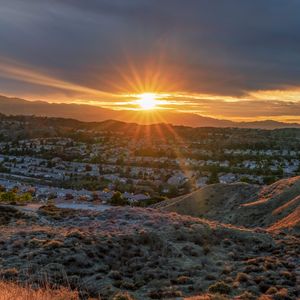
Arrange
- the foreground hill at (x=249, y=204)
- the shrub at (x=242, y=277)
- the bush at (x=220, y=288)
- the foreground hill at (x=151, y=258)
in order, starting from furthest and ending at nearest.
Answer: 1. the foreground hill at (x=249, y=204)
2. the shrub at (x=242, y=277)
3. the foreground hill at (x=151, y=258)
4. the bush at (x=220, y=288)

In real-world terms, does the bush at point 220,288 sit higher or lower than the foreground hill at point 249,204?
higher

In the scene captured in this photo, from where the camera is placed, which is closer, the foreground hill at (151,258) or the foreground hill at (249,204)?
the foreground hill at (151,258)

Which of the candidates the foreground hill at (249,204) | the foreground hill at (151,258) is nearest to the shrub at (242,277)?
the foreground hill at (151,258)

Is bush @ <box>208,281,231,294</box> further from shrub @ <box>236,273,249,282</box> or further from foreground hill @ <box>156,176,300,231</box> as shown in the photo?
foreground hill @ <box>156,176,300,231</box>

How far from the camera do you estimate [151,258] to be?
20.3m

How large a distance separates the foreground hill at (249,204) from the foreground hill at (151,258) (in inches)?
275

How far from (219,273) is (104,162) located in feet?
514

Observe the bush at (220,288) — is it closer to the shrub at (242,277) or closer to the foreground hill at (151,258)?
the foreground hill at (151,258)

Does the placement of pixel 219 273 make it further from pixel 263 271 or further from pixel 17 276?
pixel 17 276

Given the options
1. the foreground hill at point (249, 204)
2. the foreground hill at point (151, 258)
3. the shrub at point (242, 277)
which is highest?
the shrub at point (242, 277)

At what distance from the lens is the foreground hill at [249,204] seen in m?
35.7

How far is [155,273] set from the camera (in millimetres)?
18219

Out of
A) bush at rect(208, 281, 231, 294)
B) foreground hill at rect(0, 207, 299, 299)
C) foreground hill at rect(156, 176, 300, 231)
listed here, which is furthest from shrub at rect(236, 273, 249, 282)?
foreground hill at rect(156, 176, 300, 231)

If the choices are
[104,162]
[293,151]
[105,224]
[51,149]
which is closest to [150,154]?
[104,162]
